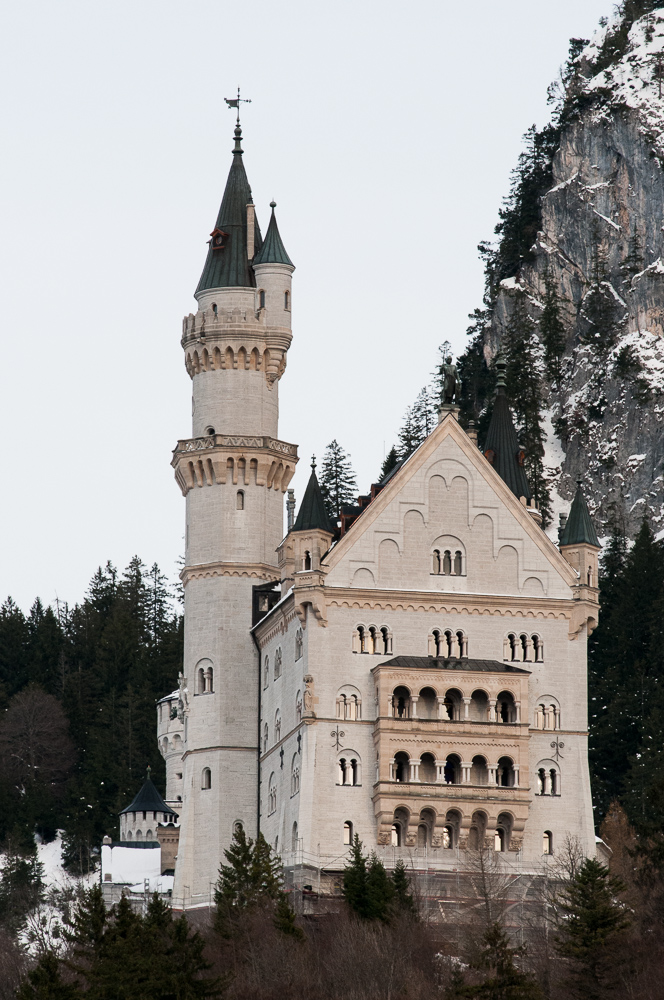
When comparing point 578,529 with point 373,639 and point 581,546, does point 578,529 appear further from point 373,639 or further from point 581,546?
point 373,639

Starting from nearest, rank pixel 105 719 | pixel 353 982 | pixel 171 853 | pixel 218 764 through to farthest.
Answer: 1. pixel 353 982
2. pixel 218 764
3. pixel 171 853
4. pixel 105 719

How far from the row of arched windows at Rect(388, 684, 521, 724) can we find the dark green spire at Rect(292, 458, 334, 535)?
635 centimetres

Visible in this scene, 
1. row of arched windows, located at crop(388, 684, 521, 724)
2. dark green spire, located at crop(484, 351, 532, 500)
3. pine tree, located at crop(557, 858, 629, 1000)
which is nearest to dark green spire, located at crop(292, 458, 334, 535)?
row of arched windows, located at crop(388, 684, 521, 724)

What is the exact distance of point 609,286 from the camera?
16588cm

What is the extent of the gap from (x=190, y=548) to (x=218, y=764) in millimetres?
8737

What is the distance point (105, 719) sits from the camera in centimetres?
13075

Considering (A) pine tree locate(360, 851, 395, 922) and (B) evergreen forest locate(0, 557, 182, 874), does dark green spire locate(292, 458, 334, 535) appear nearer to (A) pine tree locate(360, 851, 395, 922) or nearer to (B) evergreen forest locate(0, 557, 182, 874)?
(A) pine tree locate(360, 851, 395, 922)

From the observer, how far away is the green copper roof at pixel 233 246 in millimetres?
96938

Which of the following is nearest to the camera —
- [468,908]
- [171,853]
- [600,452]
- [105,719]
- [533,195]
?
[468,908]

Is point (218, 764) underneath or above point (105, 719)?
underneath

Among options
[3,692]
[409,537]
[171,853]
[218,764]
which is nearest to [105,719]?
[3,692]

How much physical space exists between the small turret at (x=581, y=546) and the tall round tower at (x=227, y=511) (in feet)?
39.1

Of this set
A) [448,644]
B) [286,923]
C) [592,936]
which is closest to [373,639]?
[448,644]

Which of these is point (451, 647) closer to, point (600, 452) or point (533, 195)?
point (600, 452)
